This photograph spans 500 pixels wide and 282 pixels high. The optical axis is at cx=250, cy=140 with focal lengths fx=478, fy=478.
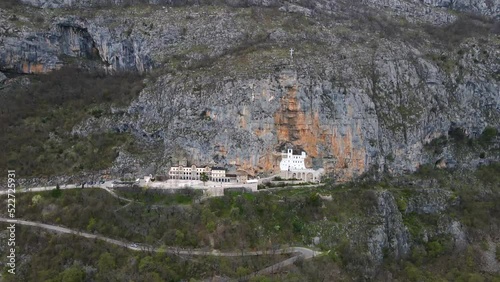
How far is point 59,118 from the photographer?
69.9 m

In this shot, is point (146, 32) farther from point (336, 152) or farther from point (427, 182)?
point (427, 182)

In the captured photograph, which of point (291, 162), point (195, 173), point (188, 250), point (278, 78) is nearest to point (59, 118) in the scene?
point (195, 173)

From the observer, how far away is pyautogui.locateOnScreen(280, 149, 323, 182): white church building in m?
63.3

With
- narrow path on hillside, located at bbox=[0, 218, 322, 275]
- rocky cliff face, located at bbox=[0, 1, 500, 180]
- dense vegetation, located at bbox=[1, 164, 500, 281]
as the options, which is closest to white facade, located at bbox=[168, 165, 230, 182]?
rocky cliff face, located at bbox=[0, 1, 500, 180]

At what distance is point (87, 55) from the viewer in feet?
274

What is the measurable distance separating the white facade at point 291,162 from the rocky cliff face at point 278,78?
3.13ft

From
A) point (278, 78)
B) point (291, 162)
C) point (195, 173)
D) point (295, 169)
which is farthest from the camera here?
point (278, 78)

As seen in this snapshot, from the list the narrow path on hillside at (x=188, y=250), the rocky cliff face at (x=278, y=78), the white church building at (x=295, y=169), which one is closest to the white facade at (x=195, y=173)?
the rocky cliff face at (x=278, y=78)

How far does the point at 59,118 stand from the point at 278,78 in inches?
1282

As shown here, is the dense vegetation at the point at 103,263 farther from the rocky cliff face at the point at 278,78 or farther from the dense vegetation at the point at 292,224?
the rocky cliff face at the point at 278,78

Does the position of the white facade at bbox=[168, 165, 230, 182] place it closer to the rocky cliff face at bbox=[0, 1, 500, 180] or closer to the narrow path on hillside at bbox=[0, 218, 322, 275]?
the rocky cliff face at bbox=[0, 1, 500, 180]

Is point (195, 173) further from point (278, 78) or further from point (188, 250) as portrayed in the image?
point (278, 78)

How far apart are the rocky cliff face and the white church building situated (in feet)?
3.38

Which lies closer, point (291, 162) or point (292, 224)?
point (292, 224)
